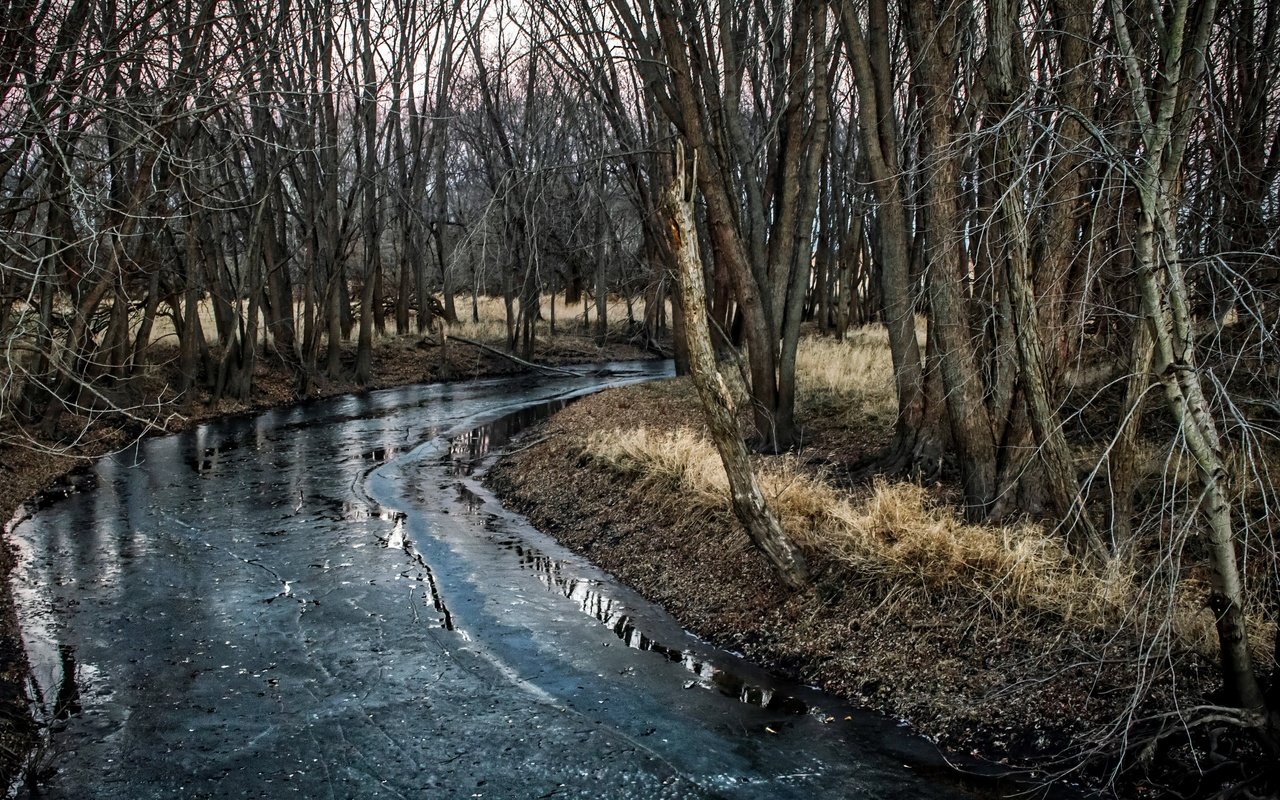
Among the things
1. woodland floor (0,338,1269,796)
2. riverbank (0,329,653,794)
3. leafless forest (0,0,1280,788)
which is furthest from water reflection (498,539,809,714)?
riverbank (0,329,653,794)

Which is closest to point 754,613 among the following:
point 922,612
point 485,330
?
point 922,612

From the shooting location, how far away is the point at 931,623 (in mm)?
7230

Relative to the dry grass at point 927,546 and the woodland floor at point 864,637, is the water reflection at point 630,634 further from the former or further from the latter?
the dry grass at point 927,546

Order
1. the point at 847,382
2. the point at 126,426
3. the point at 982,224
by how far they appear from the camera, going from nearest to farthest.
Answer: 1. the point at 982,224
2. the point at 847,382
3. the point at 126,426

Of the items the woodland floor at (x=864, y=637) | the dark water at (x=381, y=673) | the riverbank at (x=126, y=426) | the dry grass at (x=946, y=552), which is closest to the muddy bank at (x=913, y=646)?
the woodland floor at (x=864, y=637)

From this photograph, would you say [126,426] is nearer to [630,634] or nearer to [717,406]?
[630,634]

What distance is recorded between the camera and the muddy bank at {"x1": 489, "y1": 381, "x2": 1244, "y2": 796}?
596 cm

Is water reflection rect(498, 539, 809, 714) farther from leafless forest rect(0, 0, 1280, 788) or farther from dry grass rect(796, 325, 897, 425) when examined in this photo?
dry grass rect(796, 325, 897, 425)

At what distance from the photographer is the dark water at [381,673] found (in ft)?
19.3

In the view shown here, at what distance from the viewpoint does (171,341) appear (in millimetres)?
25016

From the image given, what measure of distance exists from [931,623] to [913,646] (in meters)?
0.24

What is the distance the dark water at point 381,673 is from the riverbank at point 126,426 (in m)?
0.20

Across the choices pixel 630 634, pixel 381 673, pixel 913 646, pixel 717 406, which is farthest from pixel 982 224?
pixel 381 673

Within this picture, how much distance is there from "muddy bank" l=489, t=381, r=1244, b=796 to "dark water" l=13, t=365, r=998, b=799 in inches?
12.1
